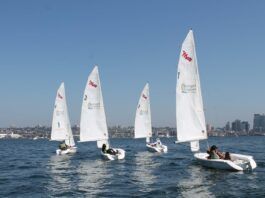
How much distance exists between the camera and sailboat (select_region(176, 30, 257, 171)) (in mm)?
31719

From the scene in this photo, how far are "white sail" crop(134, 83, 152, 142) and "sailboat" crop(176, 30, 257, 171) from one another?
90.7ft

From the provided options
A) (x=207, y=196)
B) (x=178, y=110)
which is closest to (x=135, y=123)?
(x=178, y=110)

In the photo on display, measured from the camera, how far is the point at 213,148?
3022 cm

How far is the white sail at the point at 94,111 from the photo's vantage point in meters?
44.2

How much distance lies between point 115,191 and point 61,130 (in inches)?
1433

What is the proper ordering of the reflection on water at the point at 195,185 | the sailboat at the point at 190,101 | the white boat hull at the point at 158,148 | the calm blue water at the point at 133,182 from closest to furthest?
the reflection on water at the point at 195,185 < the calm blue water at the point at 133,182 < the sailboat at the point at 190,101 < the white boat hull at the point at 158,148

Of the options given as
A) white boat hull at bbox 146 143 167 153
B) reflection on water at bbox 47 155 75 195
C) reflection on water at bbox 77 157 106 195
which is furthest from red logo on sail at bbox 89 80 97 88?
white boat hull at bbox 146 143 167 153

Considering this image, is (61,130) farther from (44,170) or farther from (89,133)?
(44,170)

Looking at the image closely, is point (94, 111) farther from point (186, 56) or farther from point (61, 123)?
point (186, 56)

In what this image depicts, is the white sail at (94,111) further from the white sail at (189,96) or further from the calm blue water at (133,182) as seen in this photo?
the white sail at (189,96)

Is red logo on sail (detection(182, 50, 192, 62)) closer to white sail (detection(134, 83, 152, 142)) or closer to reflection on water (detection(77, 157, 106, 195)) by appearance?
reflection on water (detection(77, 157, 106, 195))

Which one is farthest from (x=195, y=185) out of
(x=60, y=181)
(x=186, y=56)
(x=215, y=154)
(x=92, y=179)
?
(x=186, y=56)

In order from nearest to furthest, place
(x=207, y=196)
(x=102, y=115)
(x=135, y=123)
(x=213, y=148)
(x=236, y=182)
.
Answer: (x=207, y=196) → (x=236, y=182) → (x=213, y=148) → (x=102, y=115) → (x=135, y=123)

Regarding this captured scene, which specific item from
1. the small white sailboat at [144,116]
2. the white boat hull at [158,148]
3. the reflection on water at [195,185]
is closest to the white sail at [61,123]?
the small white sailboat at [144,116]
